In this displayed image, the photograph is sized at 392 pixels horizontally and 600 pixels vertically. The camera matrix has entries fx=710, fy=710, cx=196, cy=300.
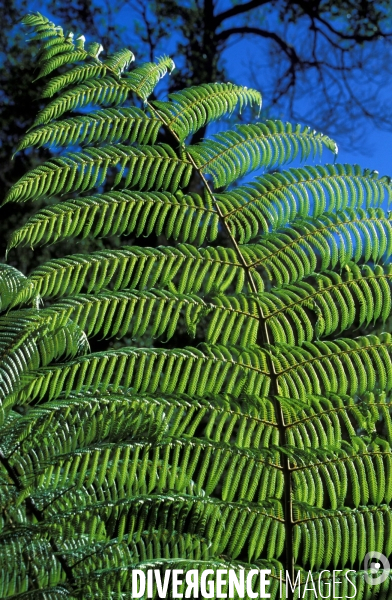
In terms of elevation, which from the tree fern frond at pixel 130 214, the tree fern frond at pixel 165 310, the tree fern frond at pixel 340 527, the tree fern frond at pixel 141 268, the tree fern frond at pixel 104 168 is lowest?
the tree fern frond at pixel 340 527

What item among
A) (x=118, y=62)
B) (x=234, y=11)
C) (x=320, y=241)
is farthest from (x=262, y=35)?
(x=320, y=241)

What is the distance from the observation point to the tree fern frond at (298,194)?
83 cm

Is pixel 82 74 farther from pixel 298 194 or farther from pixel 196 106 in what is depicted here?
pixel 298 194

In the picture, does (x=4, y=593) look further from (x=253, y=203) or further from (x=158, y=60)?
(x=158, y=60)

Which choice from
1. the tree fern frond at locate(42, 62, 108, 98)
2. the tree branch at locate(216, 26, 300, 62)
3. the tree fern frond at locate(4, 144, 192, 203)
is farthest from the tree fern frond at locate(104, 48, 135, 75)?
the tree branch at locate(216, 26, 300, 62)

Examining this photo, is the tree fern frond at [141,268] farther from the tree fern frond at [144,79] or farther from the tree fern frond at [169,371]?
the tree fern frond at [144,79]

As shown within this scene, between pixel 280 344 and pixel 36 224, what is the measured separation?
0.32 metres

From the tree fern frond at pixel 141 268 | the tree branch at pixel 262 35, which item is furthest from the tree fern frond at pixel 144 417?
the tree branch at pixel 262 35

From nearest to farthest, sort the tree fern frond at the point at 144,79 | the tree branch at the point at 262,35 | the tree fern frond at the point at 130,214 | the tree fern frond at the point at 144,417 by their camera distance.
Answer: the tree fern frond at the point at 144,417 < the tree fern frond at the point at 130,214 < the tree fern frond at the point at 144,79 < the tree branch at the point at 262,35

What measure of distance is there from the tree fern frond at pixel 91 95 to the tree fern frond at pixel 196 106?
0.21 ft

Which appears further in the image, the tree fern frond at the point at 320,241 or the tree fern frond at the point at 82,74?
the tree fern frond at the point at 82,74

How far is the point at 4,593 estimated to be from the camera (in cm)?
110

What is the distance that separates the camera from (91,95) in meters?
0.96

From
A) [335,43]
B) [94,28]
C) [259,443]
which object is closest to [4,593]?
[259,443]
